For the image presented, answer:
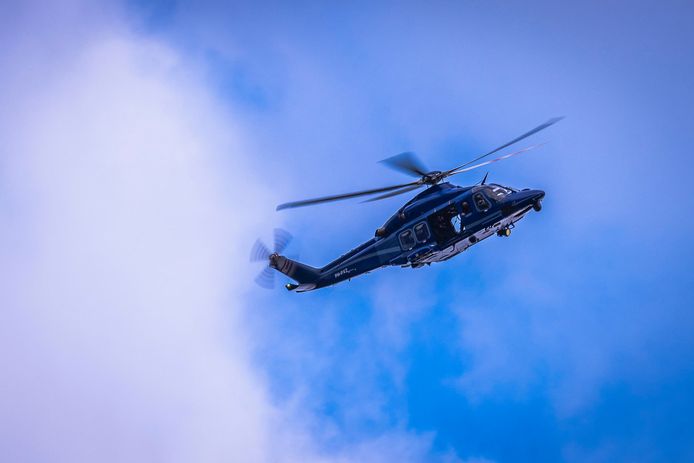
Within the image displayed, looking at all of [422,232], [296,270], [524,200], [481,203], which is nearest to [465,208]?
[481,203]

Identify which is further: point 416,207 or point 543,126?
point 416,207

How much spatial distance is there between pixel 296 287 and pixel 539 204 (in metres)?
18.7

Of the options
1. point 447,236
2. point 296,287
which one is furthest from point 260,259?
point 447,236

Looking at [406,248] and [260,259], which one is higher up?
[260,259]

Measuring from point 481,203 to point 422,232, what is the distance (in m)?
4.47

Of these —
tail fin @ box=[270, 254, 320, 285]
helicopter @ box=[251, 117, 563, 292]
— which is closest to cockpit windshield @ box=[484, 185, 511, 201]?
helicopter @ box=[251, 117, 563, 292]

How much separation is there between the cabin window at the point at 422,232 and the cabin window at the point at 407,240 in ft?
1.47

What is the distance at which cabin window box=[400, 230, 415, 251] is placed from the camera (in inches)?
1767

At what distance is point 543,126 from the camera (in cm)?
3850

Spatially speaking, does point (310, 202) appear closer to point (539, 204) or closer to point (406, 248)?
point (406, 248)

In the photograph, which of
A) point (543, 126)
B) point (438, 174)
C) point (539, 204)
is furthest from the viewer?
point (438, 174)

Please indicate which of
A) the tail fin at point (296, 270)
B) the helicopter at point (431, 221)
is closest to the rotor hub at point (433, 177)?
the helicopter at point (431, 221)

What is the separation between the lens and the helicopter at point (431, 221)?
137ft

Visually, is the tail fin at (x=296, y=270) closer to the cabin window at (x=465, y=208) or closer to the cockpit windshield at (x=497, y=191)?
the cabin window at (x=465, y=208)
